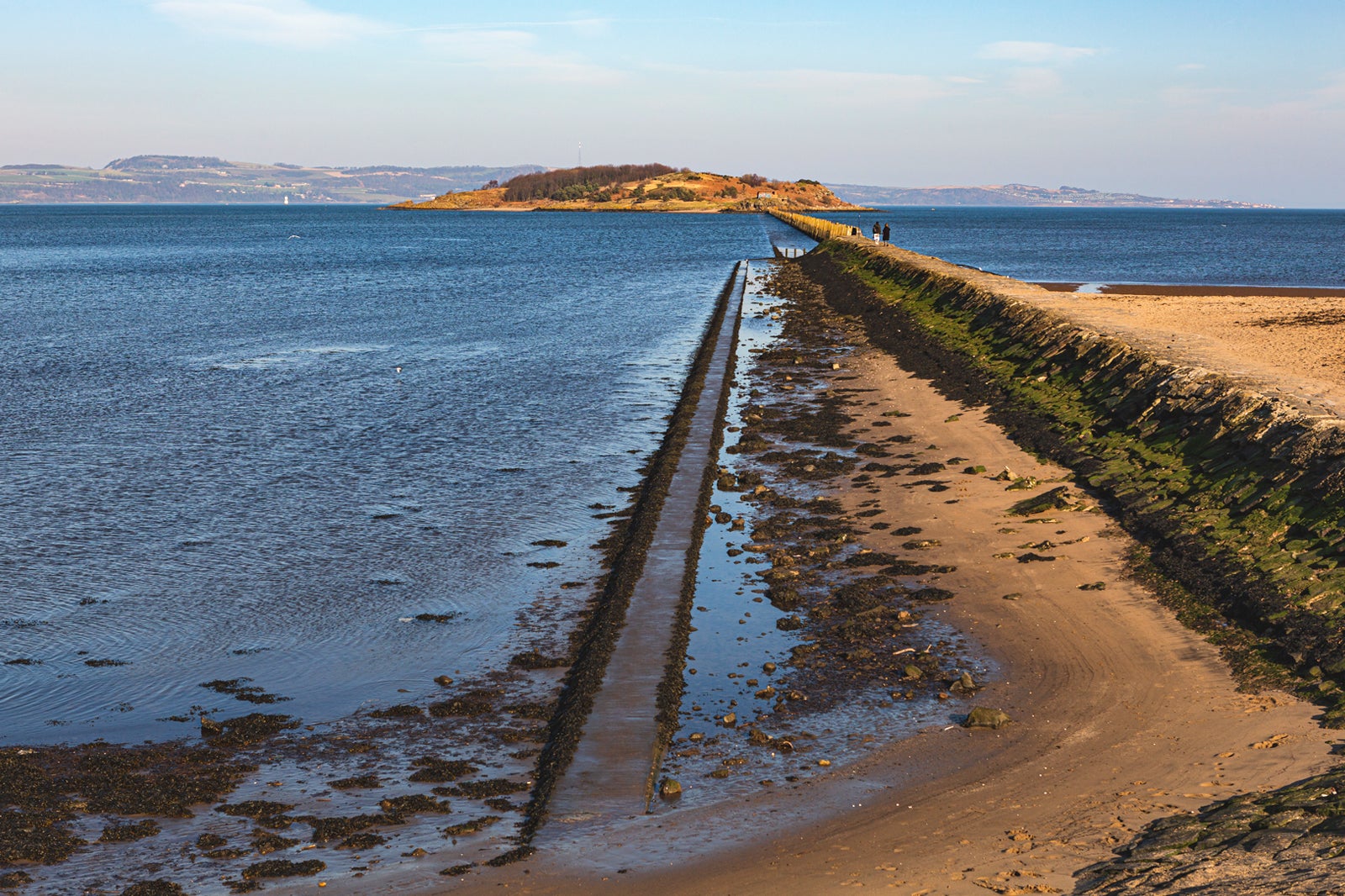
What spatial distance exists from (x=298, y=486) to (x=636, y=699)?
1036 cm

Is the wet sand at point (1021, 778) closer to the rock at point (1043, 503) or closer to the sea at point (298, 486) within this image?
the rock at point (1043, 503)

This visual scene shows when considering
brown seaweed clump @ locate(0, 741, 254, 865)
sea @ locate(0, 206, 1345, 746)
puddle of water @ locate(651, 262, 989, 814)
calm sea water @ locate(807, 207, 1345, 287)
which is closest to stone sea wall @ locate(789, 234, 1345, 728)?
puddle of water @ locate(651, 262, 989, 814)

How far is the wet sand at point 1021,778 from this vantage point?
308 inches

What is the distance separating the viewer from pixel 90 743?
10.1 metres

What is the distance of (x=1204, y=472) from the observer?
54.0 feet

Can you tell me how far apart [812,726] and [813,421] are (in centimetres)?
1354

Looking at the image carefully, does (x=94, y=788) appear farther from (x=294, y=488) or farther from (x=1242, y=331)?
(x=1242, y=331)

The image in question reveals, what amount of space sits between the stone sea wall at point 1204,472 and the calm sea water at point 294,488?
7.16m

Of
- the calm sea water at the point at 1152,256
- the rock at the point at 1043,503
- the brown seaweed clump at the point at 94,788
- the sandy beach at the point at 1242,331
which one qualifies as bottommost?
the brown seaweed clump at the point at 94,788

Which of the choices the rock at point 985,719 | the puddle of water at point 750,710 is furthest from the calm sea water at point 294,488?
the rock at point 985,719

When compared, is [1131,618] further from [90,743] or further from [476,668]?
[90,743]

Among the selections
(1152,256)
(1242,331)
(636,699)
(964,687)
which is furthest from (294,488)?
(1152,256)

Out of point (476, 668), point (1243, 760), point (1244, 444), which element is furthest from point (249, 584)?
point (1244, 444)

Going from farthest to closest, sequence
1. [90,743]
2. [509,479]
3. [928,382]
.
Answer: [928,382]
[509,479]
[90,743]
